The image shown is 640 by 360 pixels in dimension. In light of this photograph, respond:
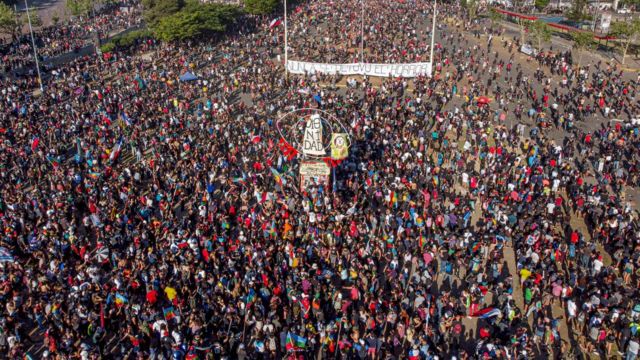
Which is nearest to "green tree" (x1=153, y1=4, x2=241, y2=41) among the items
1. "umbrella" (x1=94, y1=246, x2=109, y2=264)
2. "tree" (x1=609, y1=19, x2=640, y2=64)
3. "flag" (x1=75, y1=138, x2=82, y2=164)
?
"flag" (x1=75, y1=138, x2=82, y2=164)

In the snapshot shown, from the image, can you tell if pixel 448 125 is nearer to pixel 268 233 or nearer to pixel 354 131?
pixel 354 131

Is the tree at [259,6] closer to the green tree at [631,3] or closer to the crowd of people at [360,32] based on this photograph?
the crowd of people at [360,32]

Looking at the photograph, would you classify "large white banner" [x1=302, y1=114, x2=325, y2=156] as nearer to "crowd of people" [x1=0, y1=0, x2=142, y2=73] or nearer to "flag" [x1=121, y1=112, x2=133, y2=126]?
"flag" [x1=121, y1=112, x2=133, y2=126]

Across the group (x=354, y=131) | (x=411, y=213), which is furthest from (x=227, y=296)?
(x=354, y=131)

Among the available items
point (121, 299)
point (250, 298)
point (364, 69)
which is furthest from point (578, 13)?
point (121, 299)

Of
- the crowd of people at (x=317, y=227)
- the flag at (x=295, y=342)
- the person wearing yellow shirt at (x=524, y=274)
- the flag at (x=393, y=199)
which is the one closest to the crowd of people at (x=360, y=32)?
the crowd of people at (x=317, y=227)

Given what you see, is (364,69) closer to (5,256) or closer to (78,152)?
(78,152)
